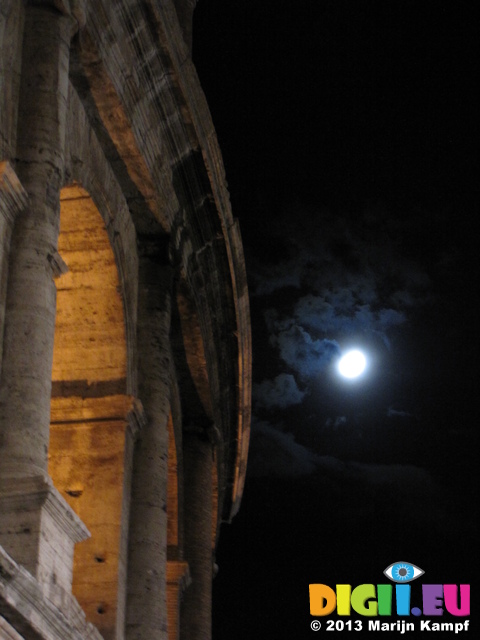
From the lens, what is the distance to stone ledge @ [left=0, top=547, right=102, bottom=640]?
23.3 feet

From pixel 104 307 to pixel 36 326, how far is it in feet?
12.0

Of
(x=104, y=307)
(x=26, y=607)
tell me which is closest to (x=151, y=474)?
(x=104, y=307)

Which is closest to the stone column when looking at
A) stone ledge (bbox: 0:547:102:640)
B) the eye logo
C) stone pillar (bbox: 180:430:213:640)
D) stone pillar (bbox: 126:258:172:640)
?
stone ledge (bbox: 0:547:102:640)

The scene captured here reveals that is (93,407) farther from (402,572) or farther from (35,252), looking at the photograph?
(402,572)

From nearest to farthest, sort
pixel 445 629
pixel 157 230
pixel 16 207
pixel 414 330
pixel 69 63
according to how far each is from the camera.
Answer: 1. pixel 16 207
2. pixel 69 63
3. pixel 157 230
4. pixel 445 629
5. pixel 414 330

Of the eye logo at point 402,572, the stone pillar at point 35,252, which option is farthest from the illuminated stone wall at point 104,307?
the eye logo at point 402,572

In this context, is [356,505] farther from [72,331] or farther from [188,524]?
[72,331]

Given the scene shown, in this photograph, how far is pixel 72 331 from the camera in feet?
40.7

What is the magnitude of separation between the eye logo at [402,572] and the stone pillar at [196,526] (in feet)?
46.7

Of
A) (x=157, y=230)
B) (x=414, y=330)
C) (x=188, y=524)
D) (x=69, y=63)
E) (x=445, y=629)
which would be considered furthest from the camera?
(x=414, y=330)

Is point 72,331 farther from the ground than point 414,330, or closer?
closer

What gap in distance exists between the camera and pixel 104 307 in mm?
12438

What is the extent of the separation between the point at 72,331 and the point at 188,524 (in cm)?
612

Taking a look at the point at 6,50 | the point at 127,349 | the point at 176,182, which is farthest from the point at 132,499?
the point at 6,50
